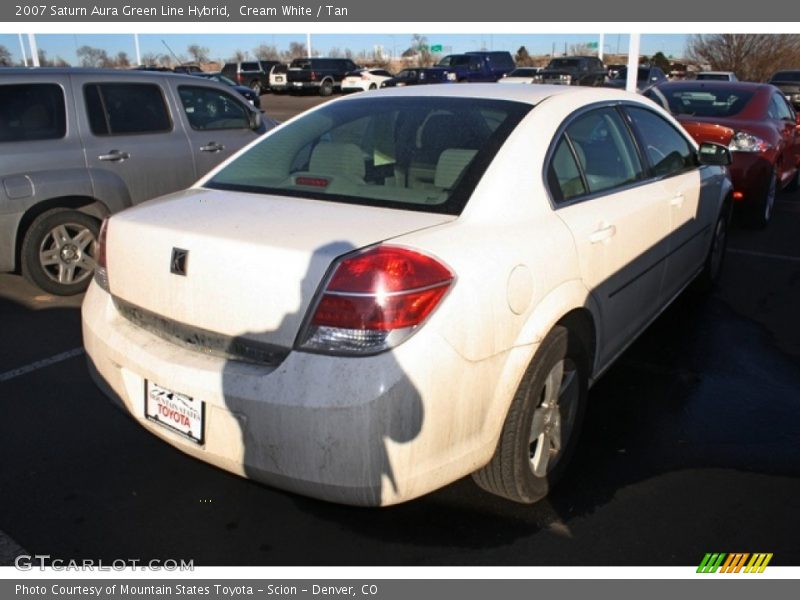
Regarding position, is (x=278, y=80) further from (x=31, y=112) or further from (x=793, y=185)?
(x=31, y=112)

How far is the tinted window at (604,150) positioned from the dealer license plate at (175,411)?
1.96m

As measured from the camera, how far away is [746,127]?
7.69 meters

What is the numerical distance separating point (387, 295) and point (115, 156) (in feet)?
15.1

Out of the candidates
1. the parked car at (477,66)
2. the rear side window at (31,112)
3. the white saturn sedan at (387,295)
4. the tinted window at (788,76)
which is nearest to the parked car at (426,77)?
the parked car at (477,66)

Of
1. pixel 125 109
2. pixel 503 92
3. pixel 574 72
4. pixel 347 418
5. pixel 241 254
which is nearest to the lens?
pixel 347 418

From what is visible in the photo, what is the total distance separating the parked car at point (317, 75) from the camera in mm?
37500

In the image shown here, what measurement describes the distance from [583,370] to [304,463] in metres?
1.42

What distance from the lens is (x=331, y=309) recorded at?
2.24 m

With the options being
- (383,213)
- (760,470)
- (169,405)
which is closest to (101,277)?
(169,405)

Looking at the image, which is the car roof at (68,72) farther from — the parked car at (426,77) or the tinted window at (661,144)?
the parked car at (426,77)

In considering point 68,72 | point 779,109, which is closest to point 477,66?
point 779,109

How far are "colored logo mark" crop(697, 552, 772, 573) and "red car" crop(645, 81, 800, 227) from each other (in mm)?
5836

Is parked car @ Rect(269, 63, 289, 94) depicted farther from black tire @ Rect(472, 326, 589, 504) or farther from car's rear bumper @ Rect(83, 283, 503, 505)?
car's rear bumper @ Rect(83, 283, 503, 505)

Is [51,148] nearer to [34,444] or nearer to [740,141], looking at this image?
[34,444]
